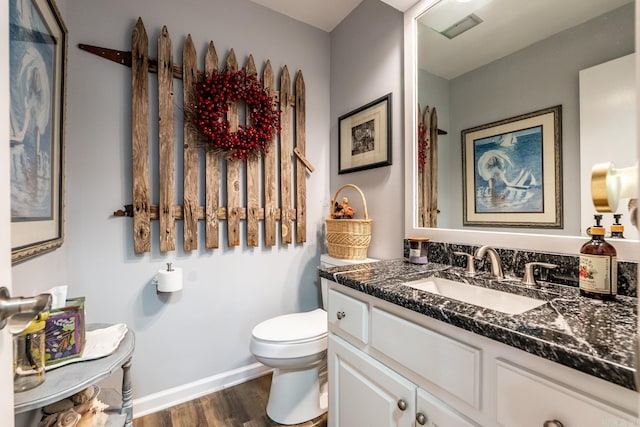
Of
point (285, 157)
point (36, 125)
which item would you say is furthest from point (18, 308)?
point (285, 157)

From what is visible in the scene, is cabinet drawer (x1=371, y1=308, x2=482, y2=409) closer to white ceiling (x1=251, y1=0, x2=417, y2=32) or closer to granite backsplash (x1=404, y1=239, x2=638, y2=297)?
granite backsplash (x1=404, y1=239, x2=638, y2=297)

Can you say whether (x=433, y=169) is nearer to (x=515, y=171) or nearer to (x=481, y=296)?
(x=515, y=171)

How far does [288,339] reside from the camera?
1418 mm

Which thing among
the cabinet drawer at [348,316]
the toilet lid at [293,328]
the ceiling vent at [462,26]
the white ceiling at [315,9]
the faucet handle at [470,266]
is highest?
the white ceiling at [315,9]

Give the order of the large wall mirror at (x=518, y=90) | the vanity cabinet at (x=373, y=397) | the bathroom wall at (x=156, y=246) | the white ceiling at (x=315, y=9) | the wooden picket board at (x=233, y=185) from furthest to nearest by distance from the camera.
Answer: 1. the white ceiling at (x=315, y=9)
2. the wooden picket board at (x=233, y=185)
3. the bathroom wall at (x=156, y=246)
4. the large wall mirror at (x=518, y=90)
5. the vanity cabinet at (x=373, y=397)

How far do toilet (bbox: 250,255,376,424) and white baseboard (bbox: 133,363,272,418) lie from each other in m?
0.37

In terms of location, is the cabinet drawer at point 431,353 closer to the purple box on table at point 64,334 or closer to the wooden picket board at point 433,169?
the wooden picket board at point 433,169

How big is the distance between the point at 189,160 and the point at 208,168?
0.11 m

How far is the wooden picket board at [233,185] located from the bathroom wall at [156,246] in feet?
0.24

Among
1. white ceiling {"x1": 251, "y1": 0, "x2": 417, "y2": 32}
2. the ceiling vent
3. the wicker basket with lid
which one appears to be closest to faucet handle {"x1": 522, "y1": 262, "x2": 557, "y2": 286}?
the wicker basket with lid

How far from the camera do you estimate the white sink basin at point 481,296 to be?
0.91 metres

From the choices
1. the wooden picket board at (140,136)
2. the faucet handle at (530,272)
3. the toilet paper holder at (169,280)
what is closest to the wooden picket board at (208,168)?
the wooden picket board at (140,136)

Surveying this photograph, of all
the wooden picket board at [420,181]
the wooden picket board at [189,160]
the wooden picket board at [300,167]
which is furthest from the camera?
the wooden picket board at [300,167]

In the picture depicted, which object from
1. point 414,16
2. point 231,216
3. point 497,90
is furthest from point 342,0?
point 231,216
